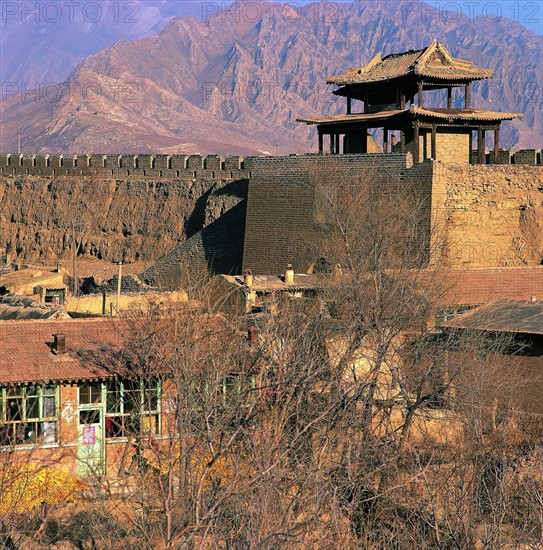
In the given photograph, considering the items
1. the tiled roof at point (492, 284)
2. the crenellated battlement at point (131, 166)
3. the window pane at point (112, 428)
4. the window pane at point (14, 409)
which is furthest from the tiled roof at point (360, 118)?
the window pane at point (14, 409)

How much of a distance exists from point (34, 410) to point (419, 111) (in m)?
14.9

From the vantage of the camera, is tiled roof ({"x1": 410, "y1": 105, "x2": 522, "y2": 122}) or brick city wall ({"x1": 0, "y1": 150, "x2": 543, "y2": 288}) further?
tiled roof ({"x1": 410, "y1": 105, "x2": 522, "y2": 122})

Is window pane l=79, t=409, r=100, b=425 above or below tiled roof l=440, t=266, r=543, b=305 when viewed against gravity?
below

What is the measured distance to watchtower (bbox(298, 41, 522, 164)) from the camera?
95.6 ft

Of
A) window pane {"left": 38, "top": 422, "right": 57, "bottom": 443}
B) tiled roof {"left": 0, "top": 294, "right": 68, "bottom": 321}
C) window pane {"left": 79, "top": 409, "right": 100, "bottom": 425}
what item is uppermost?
tiled roof {"left": 0, "top": 294, "right": 68, "bottom": 321}

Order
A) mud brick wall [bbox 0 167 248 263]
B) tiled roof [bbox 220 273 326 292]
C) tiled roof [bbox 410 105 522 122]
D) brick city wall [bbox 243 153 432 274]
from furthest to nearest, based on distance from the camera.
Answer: mud brick wall [bbox 0 167 248 263], tiled roof [bbox 410 105 522 122], brick city wall [bbox 243 153 432 274], tiled roof [bbox 220 273 326 292]

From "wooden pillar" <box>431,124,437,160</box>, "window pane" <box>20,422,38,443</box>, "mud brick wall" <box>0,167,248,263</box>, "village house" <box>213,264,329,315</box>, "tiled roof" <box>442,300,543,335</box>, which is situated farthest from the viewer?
"mud brick wall" <box>0,167,248,263</box>

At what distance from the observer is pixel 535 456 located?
580 inches

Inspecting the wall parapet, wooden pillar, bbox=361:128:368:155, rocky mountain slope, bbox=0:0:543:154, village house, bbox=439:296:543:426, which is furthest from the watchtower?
rocky mountain slope, bbox=0:0:543:154

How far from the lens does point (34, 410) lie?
15891 mm

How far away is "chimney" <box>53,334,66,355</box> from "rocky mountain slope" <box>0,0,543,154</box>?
103 meters

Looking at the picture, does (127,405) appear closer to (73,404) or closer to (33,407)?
(73,404)

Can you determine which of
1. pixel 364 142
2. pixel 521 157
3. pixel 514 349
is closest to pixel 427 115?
pixel 521 157

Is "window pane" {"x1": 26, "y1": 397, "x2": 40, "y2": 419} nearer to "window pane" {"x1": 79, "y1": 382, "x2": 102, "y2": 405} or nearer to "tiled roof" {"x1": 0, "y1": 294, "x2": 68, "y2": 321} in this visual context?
"window pane" {"x1": 79, "y1": 382, "x2": 102, "y2": 405}
